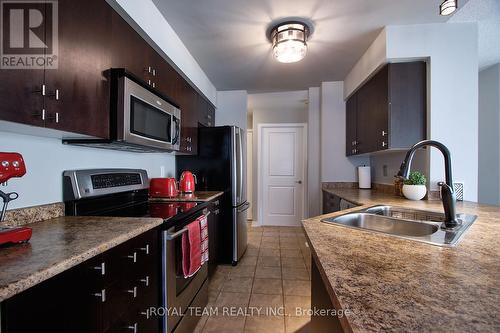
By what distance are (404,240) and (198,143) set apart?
2.39 m

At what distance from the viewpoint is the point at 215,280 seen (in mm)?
2402

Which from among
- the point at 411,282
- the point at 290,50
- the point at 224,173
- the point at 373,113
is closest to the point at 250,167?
the point at 224,173

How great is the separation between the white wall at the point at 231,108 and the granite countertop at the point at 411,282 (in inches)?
119

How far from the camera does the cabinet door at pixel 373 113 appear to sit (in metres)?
2.26

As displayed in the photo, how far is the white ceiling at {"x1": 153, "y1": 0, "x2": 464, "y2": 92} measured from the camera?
5.87 feet

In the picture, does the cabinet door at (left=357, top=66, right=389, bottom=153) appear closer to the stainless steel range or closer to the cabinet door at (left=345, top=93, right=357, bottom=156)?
the cabinet door at (left=345, top=93, right=357, bottom=156)

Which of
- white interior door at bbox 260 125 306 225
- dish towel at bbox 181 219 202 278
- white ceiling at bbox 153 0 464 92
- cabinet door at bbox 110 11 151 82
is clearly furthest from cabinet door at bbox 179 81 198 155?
white interior door at bbox 260 125 306 225

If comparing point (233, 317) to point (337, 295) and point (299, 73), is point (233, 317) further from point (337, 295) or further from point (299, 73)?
point (299, 73)

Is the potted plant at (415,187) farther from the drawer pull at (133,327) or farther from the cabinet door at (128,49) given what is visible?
the cabinet door at (128,49)

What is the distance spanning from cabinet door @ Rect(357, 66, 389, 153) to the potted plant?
0.36 meters

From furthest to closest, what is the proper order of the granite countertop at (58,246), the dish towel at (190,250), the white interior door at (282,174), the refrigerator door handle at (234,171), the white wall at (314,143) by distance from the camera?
the white interior door at (282,174) → the white wall at (314,143) → the refrigerator door handle at (234,171) → the dish towel at (190,250) → the granite countertop at (58,246)

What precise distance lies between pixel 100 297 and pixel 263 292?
160 centimetres

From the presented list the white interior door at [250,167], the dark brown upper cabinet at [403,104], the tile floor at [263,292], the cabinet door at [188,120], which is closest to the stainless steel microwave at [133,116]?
the cabinet door at [188,120]

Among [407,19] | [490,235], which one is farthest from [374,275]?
[407,19]
